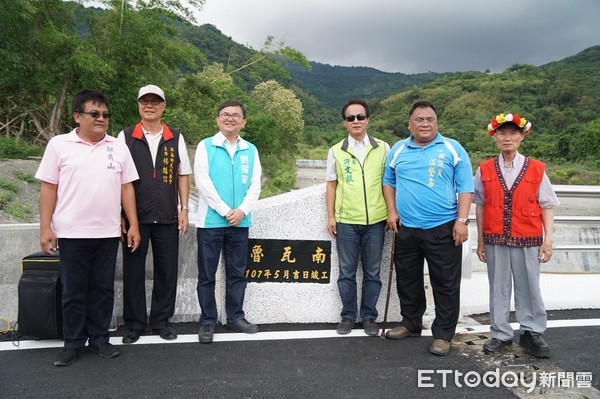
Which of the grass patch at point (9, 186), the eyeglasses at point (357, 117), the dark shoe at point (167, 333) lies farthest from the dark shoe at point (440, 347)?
the grass patch at point (9, 186)

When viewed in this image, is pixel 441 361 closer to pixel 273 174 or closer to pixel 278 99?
pixel 273 174

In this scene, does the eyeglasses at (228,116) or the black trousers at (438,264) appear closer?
the black trousers at (438,264)

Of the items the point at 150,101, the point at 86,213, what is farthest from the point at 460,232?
the point at 86,213

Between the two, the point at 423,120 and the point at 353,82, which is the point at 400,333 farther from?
the point at 353,82

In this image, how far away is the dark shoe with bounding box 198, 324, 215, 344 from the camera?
3.01 m

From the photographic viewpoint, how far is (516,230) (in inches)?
113

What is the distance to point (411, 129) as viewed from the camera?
297cm

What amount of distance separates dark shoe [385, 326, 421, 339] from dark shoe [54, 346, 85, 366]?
208 cm

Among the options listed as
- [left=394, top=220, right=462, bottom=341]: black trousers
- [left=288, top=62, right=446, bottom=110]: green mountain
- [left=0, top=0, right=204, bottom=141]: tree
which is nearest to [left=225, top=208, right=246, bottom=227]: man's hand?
[left=394, top=220, right=462, bottom=341]: black trousers

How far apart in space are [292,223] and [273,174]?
653 inches

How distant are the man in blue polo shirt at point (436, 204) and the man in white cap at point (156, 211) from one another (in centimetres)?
155

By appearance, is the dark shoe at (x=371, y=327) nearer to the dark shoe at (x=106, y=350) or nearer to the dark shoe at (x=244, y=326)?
the dark shoe at (x=244, y=326)

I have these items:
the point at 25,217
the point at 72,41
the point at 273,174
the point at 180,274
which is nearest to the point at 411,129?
the point at 180,274

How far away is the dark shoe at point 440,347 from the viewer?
2.86 metres
